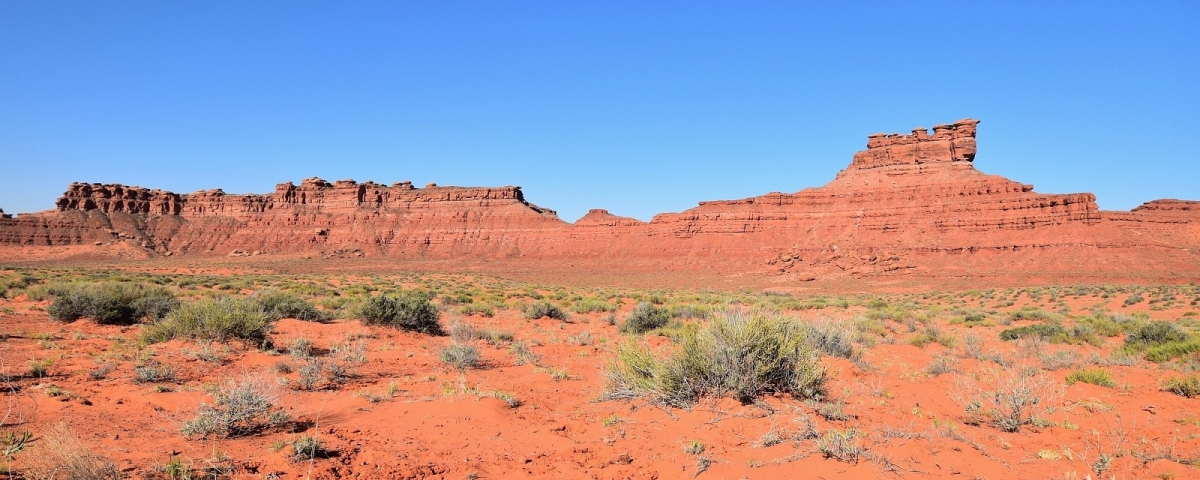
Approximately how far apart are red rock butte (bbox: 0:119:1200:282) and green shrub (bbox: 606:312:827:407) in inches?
1972

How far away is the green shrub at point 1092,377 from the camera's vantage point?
26.9ft

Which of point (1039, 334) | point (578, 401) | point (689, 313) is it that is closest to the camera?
point (578, 401)

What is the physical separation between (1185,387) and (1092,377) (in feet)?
3.15

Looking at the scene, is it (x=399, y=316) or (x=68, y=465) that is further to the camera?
(x=399, y=316)

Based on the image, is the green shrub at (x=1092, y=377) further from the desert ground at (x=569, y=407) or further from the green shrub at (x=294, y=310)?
the green shrub at (x=294, y=310)

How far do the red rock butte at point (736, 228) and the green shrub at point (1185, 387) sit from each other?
46277mm

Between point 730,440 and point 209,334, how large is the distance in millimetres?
8625

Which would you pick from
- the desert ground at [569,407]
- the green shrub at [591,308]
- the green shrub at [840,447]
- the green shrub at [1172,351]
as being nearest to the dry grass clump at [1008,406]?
the desert ground at [569,407]

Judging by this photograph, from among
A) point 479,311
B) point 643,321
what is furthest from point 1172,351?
point 479,311

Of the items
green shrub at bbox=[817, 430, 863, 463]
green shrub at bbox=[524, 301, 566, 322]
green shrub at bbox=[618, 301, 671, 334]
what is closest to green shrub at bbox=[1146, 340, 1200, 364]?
green shrub at bbox=[618, 301, 671, 334]

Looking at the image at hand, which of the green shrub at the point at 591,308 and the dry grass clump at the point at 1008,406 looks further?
the green shrub at the point at 591,308

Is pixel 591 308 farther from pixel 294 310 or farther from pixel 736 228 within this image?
pixel 736 228

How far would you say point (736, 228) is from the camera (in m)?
68.6

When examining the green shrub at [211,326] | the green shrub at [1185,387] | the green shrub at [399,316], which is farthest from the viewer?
the green shrub at [399,316]
